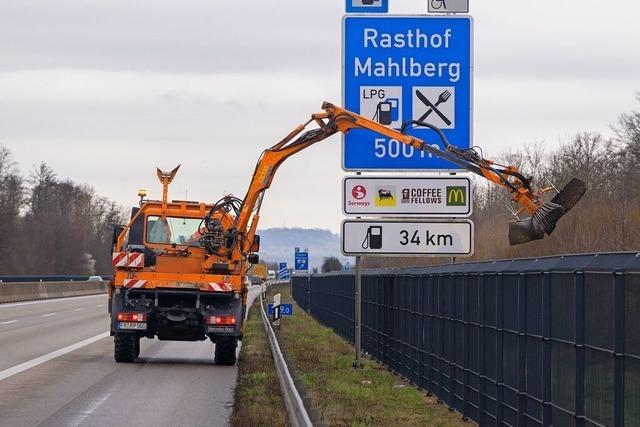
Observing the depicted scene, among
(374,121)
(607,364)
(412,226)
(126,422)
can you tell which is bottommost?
(126,422)

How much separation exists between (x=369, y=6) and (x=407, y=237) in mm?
3819

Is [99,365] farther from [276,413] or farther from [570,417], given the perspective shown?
[570,417]

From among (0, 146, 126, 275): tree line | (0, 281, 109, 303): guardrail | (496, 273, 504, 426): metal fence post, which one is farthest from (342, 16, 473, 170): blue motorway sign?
(0, 146, 126, 275): tree line

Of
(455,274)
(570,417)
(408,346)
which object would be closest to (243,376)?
(408,346)

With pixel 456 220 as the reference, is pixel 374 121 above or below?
above

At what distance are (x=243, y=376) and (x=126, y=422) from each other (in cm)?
582

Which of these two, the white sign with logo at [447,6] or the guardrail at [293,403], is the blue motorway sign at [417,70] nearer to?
the white sign with logo at [447,6]

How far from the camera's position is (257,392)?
677 inches

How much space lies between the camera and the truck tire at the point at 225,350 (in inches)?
925

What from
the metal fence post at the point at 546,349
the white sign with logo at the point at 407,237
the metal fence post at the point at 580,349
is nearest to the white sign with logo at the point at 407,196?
the white sign with logo at the point at 407,237

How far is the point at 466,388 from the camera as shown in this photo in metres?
15.3

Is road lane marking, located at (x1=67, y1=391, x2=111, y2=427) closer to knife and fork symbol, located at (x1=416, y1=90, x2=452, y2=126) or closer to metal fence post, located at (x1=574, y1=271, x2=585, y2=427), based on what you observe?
metal fence post, located at (x1=574, y1=271, x2=585, y2=427)

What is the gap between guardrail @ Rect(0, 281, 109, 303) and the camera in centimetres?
5691

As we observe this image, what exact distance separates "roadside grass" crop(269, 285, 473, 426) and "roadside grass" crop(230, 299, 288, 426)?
49 centimetres
